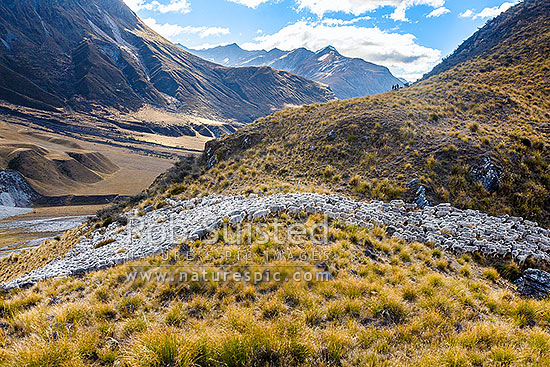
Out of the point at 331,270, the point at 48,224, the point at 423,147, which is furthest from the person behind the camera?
the point at 48,224

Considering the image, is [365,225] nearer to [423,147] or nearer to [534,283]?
[534,283]

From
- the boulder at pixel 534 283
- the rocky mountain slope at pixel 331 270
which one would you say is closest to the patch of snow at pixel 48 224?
the rocky mountain slope at pixel 331 270

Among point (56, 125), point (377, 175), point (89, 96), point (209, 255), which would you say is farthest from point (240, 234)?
point (89, 96)

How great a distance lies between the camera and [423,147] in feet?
54.6

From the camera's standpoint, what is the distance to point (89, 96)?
563 feet

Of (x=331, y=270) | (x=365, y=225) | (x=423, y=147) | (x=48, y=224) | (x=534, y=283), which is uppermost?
(x=423, y=147)

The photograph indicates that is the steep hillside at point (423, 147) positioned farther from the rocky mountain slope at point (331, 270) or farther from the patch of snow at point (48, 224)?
the patch of snow at point (48, 224)

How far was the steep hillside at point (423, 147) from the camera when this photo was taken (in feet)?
44.9

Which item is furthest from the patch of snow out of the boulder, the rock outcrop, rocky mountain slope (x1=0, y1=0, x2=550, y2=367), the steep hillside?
the boulder

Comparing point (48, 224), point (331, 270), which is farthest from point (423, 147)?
point (48, 224)

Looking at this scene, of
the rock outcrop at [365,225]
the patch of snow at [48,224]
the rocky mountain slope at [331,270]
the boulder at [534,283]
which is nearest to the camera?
the rocky mountain slope at [331,270]

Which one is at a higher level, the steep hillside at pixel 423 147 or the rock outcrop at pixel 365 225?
the steep hillside at pixel 423 147

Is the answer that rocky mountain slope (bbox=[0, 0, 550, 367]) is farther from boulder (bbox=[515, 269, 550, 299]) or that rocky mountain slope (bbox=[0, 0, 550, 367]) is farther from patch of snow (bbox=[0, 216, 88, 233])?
patch of snow (bbox=[0, 216, 88, 233])

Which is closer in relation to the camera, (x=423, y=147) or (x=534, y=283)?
(x=534, y=283)
